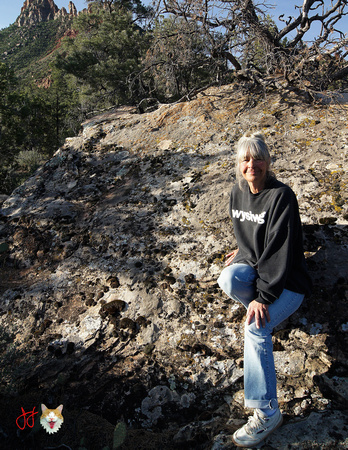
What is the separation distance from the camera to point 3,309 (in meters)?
2.88

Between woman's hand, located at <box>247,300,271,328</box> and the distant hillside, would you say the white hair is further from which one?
the distant hillside

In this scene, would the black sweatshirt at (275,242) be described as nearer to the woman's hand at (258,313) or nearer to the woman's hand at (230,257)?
the woman's hand at (258,313)

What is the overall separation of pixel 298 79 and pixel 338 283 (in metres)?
3.06

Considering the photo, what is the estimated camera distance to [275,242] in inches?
79.7

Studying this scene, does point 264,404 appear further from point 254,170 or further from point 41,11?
point 41,11

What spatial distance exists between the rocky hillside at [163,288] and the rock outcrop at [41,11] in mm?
139185

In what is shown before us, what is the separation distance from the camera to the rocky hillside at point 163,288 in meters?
1.95

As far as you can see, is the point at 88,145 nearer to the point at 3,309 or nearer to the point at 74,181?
the point at 74,181

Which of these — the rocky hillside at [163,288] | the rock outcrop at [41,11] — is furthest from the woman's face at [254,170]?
the rock outcrop at [41,11]

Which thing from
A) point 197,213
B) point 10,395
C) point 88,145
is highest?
point 88,145

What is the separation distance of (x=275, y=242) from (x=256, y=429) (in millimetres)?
1117

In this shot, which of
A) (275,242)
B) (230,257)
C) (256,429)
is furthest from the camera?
(230,257)

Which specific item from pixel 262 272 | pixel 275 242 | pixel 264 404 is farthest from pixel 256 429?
pixel 275 242

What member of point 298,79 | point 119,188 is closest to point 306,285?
point 119,188
